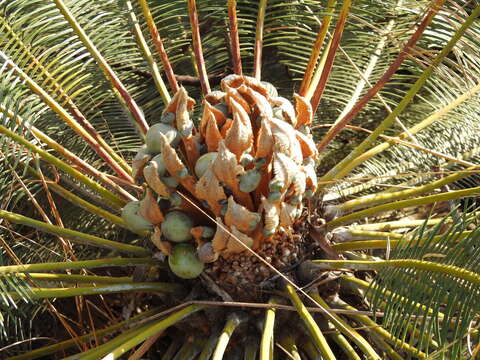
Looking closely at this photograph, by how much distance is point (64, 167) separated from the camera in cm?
220

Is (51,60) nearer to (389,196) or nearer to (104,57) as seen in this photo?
(104,57)

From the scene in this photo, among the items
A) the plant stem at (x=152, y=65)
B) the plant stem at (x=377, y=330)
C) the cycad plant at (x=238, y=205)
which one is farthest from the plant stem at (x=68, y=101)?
the plant stem at (x=377, y=330)

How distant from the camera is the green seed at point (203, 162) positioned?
1.99m

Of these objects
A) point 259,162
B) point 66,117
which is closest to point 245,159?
point 259,162

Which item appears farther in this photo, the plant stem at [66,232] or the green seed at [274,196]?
the plant stem at [66,232]

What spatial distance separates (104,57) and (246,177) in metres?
0.99

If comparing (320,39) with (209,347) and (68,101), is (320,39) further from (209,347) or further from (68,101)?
(209,347)

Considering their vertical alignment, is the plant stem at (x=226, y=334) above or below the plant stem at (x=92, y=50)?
below

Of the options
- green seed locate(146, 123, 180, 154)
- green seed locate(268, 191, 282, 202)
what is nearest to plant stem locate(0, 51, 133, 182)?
green seed locate(146, 123, 180, 154)

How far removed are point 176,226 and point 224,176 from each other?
209 millimetres

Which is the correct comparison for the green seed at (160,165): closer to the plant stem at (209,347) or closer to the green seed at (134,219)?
the green seed at (134,219)

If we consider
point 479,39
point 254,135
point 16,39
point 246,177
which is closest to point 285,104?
point 254,135

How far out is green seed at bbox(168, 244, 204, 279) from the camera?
204 centimetres

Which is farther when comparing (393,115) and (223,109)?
(393,115)
